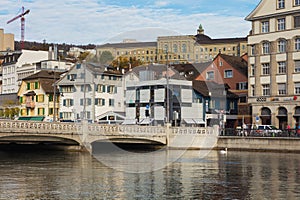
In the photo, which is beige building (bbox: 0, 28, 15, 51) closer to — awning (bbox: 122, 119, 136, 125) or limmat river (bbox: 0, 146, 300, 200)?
awning (bbox: 122, 119, 136, 125)

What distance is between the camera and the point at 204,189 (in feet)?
117

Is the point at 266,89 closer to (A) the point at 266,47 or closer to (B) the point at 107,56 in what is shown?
(A) the point at 266,47

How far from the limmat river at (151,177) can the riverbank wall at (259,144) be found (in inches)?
140

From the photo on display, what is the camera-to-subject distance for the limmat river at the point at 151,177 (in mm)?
33531

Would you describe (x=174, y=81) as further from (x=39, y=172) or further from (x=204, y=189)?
(x=204, y=189)

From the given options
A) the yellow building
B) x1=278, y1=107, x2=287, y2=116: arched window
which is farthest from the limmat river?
the yellow building

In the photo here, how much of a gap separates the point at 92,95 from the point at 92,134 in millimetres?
14792

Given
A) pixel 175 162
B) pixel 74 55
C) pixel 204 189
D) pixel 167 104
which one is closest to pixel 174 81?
pixel 167 104

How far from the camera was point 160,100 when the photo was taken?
255 ft

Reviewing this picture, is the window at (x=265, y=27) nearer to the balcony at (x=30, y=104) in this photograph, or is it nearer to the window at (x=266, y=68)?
the window at (x=266, y=68)

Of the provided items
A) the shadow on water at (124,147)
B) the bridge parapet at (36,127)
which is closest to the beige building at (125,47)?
the bridge parapet at (36,127)

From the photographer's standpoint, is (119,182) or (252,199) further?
(119,182)

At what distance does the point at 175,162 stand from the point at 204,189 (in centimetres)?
1849

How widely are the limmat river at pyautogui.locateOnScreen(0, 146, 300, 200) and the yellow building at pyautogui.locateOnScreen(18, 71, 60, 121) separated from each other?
148 feet
